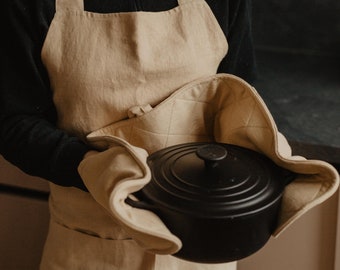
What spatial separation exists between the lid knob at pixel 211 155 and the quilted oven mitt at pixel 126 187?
66mm

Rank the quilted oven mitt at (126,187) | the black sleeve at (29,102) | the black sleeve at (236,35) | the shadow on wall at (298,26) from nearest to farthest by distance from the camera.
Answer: the quilted oven mitt at (126,187), the black sleeve at (29,102), the black sleeve at (236,35), the shadow on wall at (298,26)

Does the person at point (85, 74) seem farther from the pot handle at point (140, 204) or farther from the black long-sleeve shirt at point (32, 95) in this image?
the pot handle at point (140, 204)

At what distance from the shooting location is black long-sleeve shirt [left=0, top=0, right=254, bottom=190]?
75 centimetres

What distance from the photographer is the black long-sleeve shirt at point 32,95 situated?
2.46ft

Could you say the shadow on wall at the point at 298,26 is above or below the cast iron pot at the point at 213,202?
below

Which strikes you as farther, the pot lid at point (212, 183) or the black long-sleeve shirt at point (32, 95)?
the black long-sleeve shirt at point (32, 95)

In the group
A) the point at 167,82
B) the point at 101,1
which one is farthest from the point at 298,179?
the point at 101,1

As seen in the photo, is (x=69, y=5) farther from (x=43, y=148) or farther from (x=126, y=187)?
(x=126, y=187)

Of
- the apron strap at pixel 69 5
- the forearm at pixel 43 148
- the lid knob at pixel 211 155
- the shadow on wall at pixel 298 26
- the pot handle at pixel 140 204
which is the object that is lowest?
the shadow on wall at pixel 298 26

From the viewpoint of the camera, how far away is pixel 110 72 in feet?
2.58

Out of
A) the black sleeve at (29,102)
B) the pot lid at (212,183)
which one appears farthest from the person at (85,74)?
the pot lid at (212,183)

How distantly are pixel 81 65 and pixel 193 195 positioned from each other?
0.29 meters

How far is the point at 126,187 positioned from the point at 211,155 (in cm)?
Result: 11

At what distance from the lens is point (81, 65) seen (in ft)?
2.56
